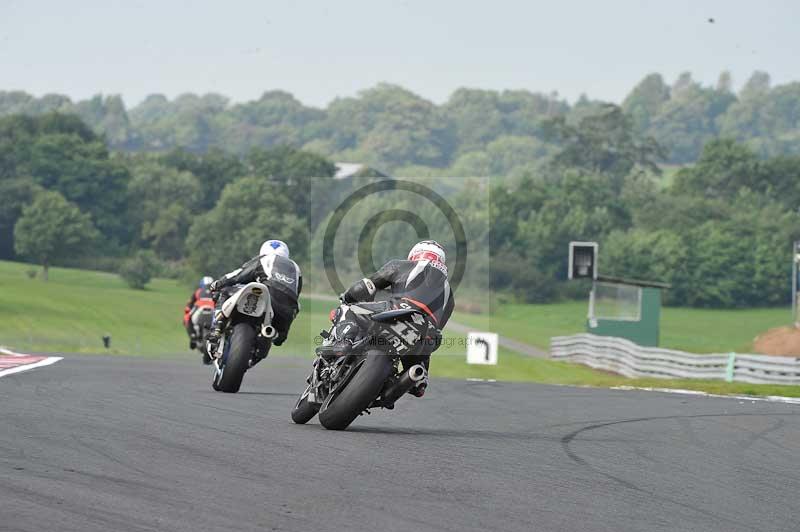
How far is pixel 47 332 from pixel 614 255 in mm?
61954

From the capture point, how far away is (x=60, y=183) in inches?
5153

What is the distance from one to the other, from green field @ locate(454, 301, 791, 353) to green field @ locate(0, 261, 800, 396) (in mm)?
81

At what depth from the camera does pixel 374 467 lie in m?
8.70

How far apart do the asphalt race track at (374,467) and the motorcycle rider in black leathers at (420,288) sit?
717 mm

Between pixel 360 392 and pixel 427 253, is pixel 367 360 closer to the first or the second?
pixel 360 392

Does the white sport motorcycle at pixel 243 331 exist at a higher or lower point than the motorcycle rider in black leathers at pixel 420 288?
lower

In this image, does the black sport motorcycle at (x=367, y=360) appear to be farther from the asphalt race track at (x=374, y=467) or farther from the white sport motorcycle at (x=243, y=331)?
the white sport motorcycle at (x=243, y=331)

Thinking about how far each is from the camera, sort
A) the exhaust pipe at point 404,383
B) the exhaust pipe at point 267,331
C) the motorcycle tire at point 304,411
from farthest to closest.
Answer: the exhaust pipe at point 267,331 < the motorcycle tire at point 304,411 < the exhaust pipe at point 404,383

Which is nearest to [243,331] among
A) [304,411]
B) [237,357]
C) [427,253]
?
[237,357]

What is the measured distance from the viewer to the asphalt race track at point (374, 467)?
689 centimetres

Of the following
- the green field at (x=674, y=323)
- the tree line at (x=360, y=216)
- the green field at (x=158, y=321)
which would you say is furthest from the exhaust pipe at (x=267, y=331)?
the tree line at (x=360, y=216)

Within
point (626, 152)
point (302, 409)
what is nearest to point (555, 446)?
point (302, 409)

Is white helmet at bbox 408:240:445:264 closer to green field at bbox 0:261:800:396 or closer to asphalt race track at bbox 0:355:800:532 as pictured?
asphalt race track at bbox 0:355:800:532

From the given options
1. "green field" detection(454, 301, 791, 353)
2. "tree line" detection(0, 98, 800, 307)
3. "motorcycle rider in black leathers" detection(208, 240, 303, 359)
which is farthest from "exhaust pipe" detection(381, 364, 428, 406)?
"tree line" detection(0, 98, 800, 307)
